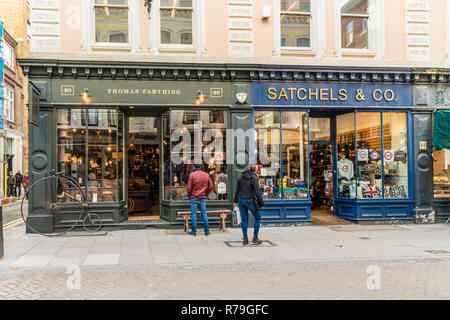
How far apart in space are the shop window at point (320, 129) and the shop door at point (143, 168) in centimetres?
553

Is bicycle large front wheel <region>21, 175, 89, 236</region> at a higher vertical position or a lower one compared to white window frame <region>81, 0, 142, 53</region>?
lower

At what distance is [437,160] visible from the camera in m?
14.5

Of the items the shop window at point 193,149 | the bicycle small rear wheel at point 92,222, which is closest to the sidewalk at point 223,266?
the bicycle small rear wheel at point 92,222

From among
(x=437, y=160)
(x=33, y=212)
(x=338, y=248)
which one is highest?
(x=437, y=160)

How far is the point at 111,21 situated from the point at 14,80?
25830 millimetres

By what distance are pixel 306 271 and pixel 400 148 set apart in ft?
26.9

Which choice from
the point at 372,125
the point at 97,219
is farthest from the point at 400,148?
the point at 97,219

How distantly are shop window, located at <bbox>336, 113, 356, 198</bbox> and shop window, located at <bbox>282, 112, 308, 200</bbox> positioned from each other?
5.07 ft

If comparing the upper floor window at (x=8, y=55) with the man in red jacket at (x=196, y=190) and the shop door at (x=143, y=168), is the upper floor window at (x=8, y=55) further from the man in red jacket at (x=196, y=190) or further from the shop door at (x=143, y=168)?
the man in red jacket at (x=196, y=190)

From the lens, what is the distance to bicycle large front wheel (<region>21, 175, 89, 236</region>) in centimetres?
1220

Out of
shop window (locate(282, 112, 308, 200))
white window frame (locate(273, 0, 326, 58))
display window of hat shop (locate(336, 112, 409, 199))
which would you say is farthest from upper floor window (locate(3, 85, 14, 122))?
display window of hat shop (locate(336, 112, 409, 199))

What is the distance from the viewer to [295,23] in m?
14.0

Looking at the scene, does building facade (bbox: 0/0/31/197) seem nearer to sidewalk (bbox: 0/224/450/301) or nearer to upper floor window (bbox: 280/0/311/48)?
sidewalk (bbox: 0/224/450/301)

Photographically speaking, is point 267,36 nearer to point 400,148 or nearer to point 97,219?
point 400,148
